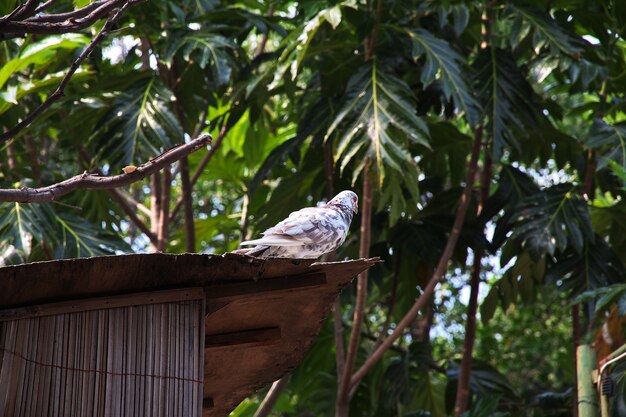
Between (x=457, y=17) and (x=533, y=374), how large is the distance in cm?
675

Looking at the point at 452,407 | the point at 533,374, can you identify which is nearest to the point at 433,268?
the point at 452,407

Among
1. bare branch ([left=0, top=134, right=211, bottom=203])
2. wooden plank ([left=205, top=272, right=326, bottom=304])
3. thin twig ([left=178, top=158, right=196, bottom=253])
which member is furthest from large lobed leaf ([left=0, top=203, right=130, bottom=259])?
bare branch ([left=0, top=134, right=211, bottom=203])

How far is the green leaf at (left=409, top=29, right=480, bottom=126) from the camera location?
665cm

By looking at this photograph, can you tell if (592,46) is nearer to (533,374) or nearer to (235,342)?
(235,342)

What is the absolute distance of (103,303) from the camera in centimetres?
412

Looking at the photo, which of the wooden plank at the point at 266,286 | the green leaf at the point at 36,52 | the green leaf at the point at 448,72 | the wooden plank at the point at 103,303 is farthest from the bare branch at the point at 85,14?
the green leaf at the point at 448,72

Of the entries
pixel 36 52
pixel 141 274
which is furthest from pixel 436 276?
pixel 141 274

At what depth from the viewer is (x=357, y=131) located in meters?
6.50

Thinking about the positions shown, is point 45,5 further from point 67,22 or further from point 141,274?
point 141,274

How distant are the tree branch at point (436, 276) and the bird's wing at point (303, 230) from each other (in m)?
2.18

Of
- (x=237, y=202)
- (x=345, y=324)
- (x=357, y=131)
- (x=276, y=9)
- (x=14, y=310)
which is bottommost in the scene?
(x=14, y=310)

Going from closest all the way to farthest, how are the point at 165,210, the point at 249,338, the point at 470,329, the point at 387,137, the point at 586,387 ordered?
the point at 249,338 < the point at 586,387 < the point at 387,137 < the point at 470,329 < the point at 165,210

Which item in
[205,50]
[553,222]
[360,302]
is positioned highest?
[205,50]

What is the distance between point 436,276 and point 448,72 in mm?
1396
